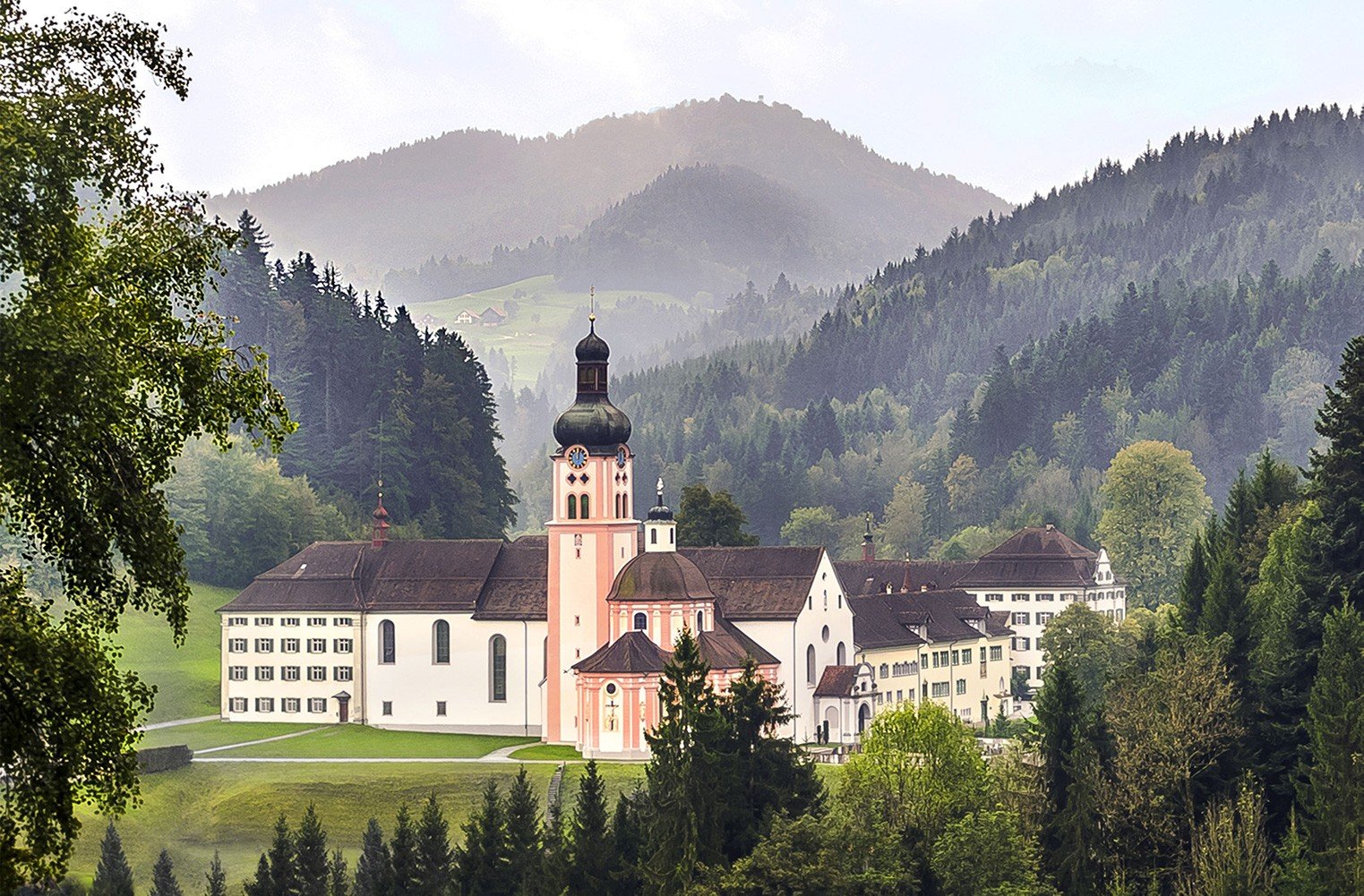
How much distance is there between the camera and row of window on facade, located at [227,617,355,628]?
106m

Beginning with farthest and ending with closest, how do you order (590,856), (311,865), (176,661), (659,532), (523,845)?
(176,661) < (659,532) < (311,865) < (523,845) < (590,856)

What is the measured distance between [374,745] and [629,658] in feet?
38.1

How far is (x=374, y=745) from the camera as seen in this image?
97875mm

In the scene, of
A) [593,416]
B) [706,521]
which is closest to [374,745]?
[593,416]

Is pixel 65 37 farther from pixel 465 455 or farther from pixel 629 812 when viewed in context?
pixel 465 455

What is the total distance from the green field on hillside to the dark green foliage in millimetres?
31112

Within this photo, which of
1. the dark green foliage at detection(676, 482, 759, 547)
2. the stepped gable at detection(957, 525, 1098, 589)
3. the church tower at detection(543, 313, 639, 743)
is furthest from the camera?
the stepped gable at detection(957, 525, 1098, 589)

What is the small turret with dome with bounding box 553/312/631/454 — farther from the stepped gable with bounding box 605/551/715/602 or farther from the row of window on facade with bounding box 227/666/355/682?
the row of window on facade with bounding box 227/666/355/682

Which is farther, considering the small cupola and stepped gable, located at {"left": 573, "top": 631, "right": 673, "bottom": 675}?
the small cupola

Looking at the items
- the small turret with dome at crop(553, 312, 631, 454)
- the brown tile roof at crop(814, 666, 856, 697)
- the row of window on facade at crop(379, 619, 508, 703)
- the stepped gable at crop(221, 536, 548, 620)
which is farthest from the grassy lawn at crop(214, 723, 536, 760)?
the small turret with dome at crop(553, 312, 631, 454)

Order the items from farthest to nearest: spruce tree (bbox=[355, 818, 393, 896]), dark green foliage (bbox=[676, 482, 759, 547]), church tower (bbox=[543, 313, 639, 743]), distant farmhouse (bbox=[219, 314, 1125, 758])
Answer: dark green foliage (bbox=[676, 482, 759, 547]), church tower (bbox=[543, 313, 639, 743]), distant farmhouse (bbox=[219, 314, 1125, 758]), spruce tree (bbox=[355, 818, 393, 896])

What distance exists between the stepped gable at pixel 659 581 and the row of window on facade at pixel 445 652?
7881 mm

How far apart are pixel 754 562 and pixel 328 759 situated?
20049mm

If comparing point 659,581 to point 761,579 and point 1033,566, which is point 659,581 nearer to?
point 761,579
